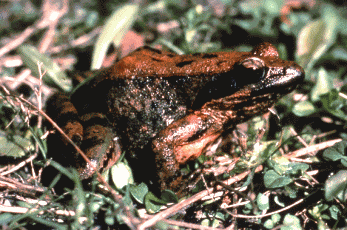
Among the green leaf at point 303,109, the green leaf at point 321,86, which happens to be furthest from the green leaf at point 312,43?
the green leaf at point 303,109

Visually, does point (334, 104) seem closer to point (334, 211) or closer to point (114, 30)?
point (334, 211)

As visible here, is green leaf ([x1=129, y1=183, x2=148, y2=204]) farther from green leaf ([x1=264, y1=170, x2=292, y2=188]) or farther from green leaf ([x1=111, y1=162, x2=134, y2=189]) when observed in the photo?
green leaf ([x1=264, y1=170, x2=292, y2=188])

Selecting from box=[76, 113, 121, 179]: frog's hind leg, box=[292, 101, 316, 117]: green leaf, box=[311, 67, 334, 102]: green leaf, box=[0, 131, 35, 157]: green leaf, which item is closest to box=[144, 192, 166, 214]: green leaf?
box=[76, 113, 121, 179]: frog's hind leg

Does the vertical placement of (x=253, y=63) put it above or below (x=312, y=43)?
above

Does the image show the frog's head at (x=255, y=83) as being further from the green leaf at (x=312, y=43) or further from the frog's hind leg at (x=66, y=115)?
the frog's hind leg at (x=66, y=115)

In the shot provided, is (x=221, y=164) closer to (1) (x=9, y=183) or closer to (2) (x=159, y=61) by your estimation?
(2) (x=159, y=61)

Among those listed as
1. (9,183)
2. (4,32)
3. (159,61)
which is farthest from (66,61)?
(9,183)

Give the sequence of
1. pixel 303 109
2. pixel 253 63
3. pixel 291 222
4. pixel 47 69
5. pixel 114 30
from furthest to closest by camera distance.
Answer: pixel 114 30 < pixel 47 69 < pixel 303 109 < pixel 253 63 < pixel 291 222

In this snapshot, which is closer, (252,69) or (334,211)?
(334,211)

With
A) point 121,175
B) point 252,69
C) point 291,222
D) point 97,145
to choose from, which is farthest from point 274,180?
point 97,145
